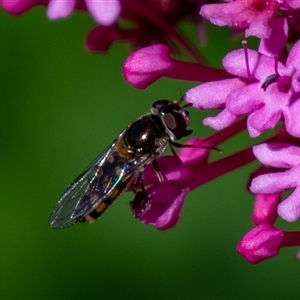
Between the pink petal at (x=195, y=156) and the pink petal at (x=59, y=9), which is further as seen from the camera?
the pink petal at (x=195, y=156)

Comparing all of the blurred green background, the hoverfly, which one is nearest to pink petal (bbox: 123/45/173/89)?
the hoverfly

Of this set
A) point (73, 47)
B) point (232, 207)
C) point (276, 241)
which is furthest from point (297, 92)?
point (73, 47)

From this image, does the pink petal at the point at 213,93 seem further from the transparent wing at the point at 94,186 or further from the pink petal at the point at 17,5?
the pink petal at the point at 17,5

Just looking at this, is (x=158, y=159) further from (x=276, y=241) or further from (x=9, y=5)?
(x=9, y=5)

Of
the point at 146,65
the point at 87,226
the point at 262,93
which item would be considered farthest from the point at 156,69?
the point at 87,226

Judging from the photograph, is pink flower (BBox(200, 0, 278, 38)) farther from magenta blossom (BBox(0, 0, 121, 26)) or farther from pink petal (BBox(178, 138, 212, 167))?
pink petal (BBox(178, 138, 212, 167))

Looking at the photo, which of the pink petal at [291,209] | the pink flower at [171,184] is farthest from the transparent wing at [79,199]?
the pink petal at [291,209]
